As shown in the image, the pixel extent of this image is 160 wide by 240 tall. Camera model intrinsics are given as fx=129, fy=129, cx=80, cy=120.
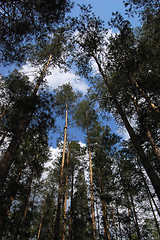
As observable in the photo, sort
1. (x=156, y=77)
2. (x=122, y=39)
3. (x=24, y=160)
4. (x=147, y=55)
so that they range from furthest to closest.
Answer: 1. (x=24, y=160)
2. (x=122, y=39)
3. (x=147, y=55)
4. (x=156, y=77)

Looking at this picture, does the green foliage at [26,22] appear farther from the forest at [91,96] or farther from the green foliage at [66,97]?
the green foliage at [66,97]

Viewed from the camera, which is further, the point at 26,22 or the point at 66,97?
the point at 66,97

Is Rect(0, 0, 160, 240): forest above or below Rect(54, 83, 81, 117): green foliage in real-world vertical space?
below

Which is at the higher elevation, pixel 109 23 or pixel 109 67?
pixel 109 23

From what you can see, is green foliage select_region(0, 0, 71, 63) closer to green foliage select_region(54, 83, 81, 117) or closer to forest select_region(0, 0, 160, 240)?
forest select_region(0, 0, 160, 240)

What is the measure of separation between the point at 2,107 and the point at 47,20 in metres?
8.12

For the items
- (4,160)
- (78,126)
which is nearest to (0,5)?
(4,160)

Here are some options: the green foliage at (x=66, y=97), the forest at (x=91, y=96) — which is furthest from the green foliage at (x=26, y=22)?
the green foliage at (x=66, y=97)

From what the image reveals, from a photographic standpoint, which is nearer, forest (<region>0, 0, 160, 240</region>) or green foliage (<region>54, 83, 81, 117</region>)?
forest (<region>0, 0, 160, 240</region>)

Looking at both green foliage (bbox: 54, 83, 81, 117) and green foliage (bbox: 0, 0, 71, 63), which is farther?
green foliage (bbox: 54, 83, 81, 117)

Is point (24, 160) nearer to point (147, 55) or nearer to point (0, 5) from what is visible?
point (0, 5)

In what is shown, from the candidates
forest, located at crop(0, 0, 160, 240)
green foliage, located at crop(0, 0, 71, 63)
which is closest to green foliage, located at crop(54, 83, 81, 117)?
forest, located at crop(0, 0, 160, 240)

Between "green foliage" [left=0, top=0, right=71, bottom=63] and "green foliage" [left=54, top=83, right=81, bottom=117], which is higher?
"green foliage" [left=54, top=83, right=81, bottom=117]

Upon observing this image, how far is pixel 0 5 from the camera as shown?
4.79 metres
